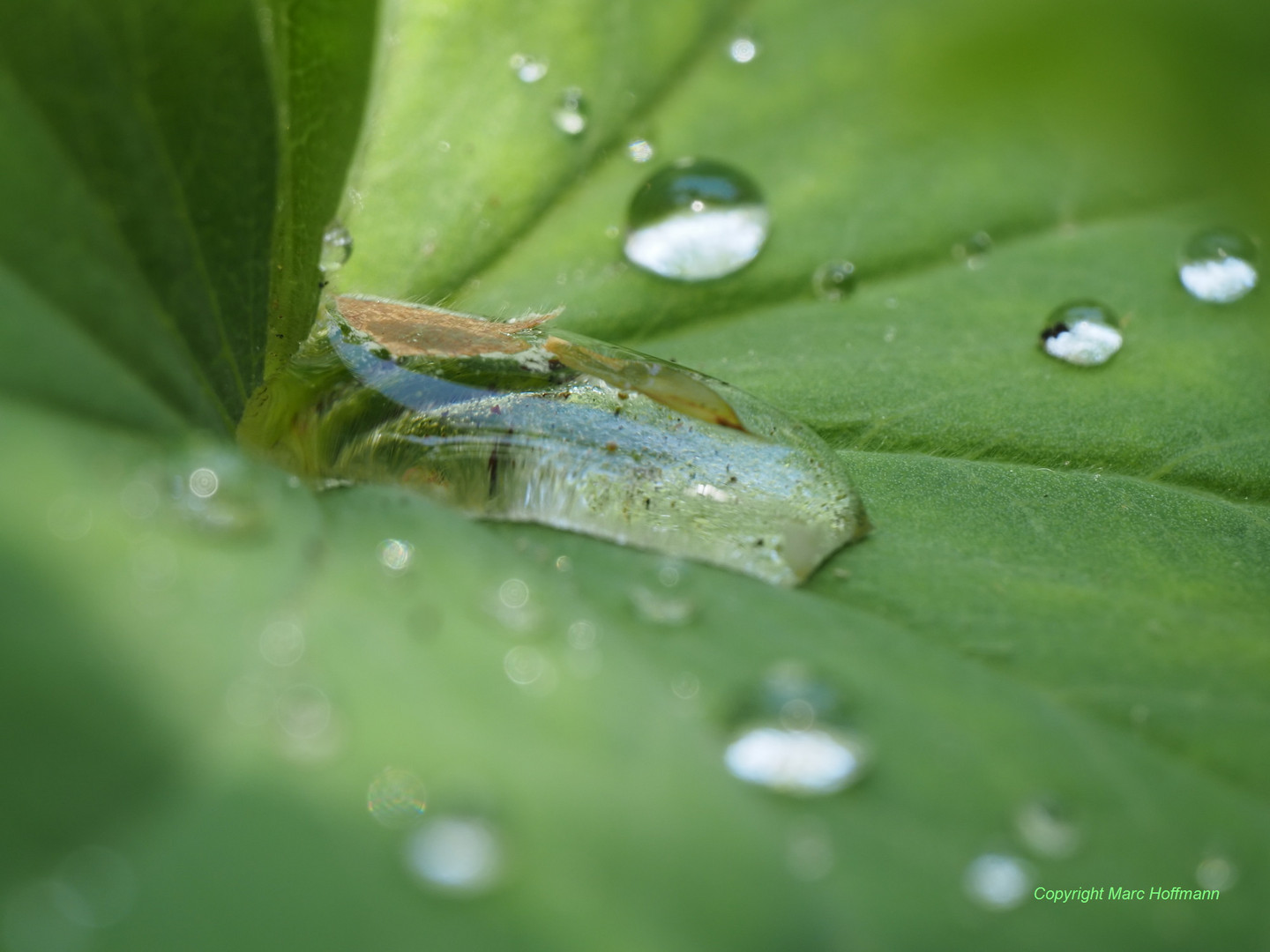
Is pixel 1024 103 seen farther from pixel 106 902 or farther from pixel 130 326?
pixel 106 902

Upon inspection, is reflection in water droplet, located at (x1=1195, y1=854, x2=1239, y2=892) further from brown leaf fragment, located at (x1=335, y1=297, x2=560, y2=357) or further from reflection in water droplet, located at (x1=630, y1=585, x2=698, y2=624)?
brown leaf fragment, located at (x1=335, y1=297, x2=560, y2=357)

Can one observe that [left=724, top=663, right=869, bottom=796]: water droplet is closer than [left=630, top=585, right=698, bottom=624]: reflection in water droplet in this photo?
Yes

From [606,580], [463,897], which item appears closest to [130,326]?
[606,580]

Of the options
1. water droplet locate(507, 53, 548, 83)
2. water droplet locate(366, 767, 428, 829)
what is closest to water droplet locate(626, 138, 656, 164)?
water droplet locate(507, 53, 548, 83)

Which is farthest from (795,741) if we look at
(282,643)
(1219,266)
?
(1219,266)

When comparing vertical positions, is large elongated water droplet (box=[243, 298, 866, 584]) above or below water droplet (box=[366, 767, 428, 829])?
above

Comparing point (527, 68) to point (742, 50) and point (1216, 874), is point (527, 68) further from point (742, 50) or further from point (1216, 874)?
point (1216, 874)

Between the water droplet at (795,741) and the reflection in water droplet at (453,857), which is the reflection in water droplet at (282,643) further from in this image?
the water droplet at (795,741)

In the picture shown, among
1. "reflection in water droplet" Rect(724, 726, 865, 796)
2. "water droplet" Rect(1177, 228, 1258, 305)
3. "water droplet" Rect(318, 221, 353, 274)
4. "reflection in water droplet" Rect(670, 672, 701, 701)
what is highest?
"water droplet" Rect(1177, 228, 1258, 305)
